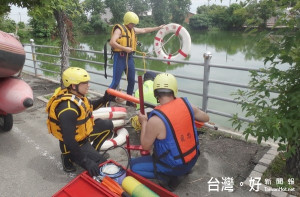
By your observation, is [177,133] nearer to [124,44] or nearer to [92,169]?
[92,169]

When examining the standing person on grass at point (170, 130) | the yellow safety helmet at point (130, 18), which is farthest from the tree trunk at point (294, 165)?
the yellow safety helmet at point (130, 18)

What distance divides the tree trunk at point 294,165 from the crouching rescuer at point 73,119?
7.06 feet

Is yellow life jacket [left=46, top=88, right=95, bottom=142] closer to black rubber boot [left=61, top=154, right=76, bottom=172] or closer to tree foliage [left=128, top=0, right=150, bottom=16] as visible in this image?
black rubber boot [left=61, top=154, right=76, bottom=172]

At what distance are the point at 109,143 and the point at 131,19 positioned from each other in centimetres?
239

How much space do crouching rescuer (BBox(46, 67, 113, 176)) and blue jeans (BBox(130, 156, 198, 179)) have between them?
433 millimetres

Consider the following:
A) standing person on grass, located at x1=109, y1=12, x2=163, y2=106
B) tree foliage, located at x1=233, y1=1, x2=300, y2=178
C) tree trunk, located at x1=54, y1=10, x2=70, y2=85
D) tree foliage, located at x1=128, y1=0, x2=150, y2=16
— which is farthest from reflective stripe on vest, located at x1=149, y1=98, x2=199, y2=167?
tree foliage, located at x1=128, y1=0, x2=150, y2=16

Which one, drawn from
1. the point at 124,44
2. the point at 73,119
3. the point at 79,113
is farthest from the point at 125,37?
the point at 73,119

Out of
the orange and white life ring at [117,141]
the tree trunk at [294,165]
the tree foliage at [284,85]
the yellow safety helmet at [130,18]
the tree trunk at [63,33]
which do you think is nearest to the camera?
the tree foliage at [284,85]

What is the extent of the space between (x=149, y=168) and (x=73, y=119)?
0.98 meters

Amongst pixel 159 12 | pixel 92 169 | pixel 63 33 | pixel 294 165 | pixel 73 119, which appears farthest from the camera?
pixel 159 12

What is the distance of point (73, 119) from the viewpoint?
8.98 ft

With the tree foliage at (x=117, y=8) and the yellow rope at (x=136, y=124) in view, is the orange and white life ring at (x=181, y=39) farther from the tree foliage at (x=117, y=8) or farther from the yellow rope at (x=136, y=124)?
the tree foliage at (x=117, y=8)

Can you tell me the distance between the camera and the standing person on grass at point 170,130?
2.37 meters

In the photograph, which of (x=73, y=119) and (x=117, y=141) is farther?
(x=117, y=141)
